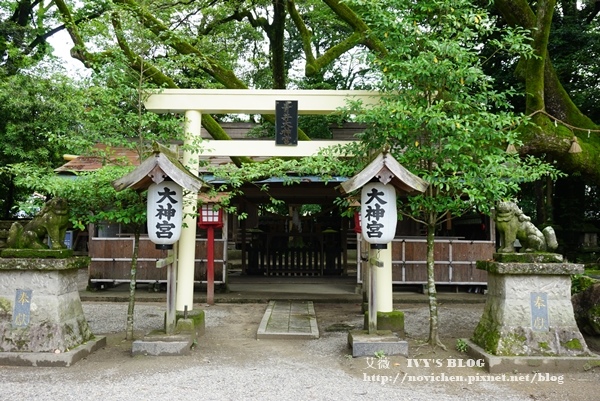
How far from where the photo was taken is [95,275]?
1215 centimetres

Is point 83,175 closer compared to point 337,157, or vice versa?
point 83,175

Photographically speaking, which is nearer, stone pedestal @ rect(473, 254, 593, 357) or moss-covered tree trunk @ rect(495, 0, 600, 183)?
stone pedestal @ rect(473, 254, 593, 357)

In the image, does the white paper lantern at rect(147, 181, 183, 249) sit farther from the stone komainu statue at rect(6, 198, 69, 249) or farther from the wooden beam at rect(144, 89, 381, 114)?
the wooden beam at rect(144, 89, 381, 114)

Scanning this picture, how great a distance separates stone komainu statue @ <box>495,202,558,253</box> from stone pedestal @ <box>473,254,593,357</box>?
9.5 inches

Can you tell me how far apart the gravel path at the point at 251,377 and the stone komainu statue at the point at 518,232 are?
64.3 inches

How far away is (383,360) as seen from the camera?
5945 millimetres

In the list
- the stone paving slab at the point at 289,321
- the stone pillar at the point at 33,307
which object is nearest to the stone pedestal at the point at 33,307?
the stone pillar at the point at 33,307

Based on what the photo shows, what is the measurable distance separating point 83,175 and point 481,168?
18.0 ft

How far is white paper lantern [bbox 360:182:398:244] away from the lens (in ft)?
19.8

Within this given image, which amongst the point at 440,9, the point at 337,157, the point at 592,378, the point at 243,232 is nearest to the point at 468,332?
the point at 592,378

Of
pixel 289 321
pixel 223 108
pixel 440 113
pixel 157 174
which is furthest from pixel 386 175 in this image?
pixel 289 321

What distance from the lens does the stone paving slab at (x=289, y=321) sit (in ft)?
24.7

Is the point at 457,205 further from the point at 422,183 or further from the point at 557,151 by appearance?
the point at 557,151

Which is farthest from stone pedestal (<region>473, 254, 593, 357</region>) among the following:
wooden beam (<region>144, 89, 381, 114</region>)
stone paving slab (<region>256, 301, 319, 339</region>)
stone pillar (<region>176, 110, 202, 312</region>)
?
stone pillar (<region>176, 110, 202, 312</region>)
